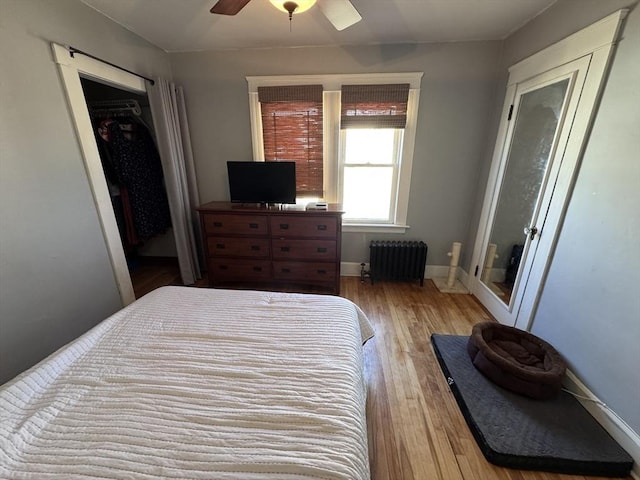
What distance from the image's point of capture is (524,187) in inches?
85.0

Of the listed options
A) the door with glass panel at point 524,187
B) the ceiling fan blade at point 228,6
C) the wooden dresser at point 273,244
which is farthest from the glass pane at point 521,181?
the ceiling fan blade at point 228,6

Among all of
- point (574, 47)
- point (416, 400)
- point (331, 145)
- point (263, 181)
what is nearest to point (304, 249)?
point (263, 181)

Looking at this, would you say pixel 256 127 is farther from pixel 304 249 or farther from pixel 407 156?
pixel 407 156

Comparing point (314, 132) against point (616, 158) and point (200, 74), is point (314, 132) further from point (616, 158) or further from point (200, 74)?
point (616, 158)

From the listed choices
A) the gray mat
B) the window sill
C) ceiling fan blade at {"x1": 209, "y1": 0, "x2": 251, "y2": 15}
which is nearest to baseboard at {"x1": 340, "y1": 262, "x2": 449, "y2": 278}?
the window sill

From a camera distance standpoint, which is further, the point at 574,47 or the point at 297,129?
the point at 297,129

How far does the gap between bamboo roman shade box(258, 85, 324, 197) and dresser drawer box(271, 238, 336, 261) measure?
0.66 meters

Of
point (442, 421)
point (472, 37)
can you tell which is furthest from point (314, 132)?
point (442, 421)

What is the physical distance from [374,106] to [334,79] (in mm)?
497

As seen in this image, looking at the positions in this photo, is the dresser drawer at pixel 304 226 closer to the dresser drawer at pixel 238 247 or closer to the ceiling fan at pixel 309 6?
the dresser drawer at pixel 238 247

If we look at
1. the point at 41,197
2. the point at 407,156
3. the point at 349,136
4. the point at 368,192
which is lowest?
the point at 368,192

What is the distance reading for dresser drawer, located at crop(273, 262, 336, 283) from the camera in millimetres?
2733

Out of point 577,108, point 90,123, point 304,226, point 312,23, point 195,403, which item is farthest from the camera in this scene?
point 304,226

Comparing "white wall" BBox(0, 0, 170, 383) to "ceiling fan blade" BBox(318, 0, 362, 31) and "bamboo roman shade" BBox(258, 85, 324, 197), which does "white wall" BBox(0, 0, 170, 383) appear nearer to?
"bamboo roman shade" BBox(258, 85, 324, 197)
